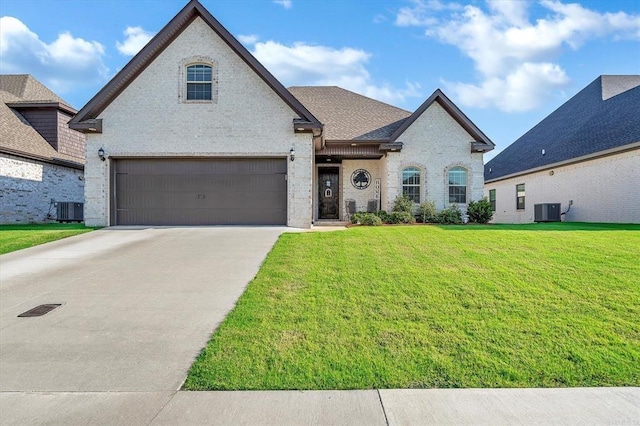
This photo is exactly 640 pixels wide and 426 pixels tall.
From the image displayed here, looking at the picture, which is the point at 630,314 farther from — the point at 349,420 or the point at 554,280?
the point at 349,420

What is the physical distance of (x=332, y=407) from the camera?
10.8ft

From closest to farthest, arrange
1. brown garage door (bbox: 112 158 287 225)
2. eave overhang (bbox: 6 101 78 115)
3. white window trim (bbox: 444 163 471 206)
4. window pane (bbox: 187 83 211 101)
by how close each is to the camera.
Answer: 1. window pane (bbox: 187 83 211 101)
2. brown garage door (bbox: 112 158 287 225)
3. white window trim (bbox: 444 163 471 206)
4. eave overhang (bbox: 6 101 78 115)

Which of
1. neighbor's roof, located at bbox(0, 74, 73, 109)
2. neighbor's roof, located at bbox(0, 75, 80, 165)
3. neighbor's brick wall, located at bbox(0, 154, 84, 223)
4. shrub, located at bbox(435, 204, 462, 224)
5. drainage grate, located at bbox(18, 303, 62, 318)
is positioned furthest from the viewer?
neighbor's roof, located at bbox(0, 74, 73, 109)

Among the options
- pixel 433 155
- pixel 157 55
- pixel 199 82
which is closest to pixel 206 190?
pixel 199 82

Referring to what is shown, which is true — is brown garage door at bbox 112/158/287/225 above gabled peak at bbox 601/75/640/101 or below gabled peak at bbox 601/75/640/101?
below

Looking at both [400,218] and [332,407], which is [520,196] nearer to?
[400,218]

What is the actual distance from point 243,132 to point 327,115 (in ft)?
19.9

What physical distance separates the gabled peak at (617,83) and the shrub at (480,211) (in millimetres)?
12899

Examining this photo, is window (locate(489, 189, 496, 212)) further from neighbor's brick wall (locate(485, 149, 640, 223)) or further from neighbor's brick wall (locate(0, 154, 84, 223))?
neighbor's brick wall (locate(0, 154, 84, 223))

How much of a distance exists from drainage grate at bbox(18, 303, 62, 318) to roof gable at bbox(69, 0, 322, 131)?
29.9 ft

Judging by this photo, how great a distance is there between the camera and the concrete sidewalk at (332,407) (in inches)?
122

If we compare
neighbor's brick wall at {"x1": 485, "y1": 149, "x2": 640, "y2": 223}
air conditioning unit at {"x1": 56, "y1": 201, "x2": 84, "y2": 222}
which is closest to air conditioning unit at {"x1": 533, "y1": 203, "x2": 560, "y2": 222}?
neighbor's brick wall at {"x1": 485, "y1": 149, "x2": 640, "y2": 223}

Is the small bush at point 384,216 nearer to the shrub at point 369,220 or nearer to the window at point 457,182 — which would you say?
the shrub at point 369,220

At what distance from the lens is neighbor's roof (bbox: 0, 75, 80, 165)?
16109 millimetres
